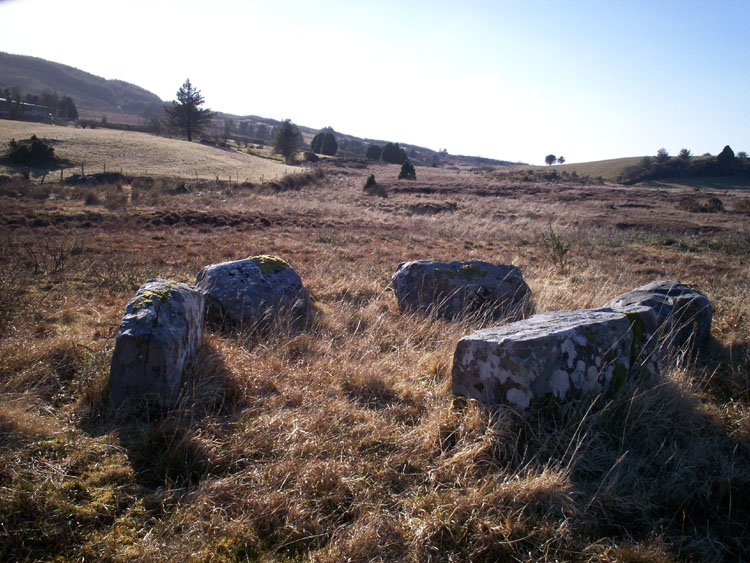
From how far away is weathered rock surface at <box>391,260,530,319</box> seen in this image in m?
5.48

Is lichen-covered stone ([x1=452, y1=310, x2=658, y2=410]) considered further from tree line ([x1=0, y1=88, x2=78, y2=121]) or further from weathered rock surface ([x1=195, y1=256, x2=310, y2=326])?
tree line ([x1=0, y1=88, x2=78, y2=121])

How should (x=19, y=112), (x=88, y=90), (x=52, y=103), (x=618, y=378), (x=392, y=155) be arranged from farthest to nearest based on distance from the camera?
(x=88, y=90) < (x=52, y=103) < (x=392, y=155) < (x=19, y=112) < (x=618, y=378)

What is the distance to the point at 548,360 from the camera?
2879mm

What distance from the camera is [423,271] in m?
5.84

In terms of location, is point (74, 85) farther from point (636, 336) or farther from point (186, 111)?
point (636, 336)

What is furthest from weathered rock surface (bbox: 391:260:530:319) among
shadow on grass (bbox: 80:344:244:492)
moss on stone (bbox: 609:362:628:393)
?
shadow on grass (bbox: 80:344:244:492)

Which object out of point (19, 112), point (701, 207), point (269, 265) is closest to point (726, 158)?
point (701, 207)

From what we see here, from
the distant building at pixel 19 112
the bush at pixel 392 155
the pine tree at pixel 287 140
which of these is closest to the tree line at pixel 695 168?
the bush at pixel 392 155

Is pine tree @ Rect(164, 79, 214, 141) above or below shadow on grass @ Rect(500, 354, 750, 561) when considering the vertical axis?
above

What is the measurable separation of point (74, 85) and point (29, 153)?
166314 millimetres

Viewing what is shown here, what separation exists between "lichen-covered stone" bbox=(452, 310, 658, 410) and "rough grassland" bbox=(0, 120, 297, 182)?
33.1 m

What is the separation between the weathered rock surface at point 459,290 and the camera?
18.0 feet

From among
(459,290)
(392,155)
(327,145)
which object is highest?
(327,145)

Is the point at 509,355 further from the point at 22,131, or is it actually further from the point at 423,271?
the point at 22,131
